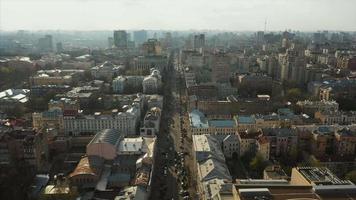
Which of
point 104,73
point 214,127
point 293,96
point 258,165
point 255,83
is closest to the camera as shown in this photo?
point 258,165

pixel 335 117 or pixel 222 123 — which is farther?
pixel 335 117

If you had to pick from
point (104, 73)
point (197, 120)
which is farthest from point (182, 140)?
point (104, 73)

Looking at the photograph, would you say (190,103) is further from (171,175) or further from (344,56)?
(344,56)

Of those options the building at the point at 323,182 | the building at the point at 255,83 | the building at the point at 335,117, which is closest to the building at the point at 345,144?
the building at the point at 335,117

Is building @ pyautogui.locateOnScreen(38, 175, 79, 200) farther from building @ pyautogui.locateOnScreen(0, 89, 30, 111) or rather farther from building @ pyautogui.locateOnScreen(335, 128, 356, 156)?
building @ pyautogui.locateOnScreen(0, 89, 30, 111)

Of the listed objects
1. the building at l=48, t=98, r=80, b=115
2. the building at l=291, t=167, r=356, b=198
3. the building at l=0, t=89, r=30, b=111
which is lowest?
the building at l=0, t=89, r=30, b=111

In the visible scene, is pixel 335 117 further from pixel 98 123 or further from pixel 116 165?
pixel 98 123

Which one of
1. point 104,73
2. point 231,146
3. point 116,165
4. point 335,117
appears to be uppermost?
point 104,73

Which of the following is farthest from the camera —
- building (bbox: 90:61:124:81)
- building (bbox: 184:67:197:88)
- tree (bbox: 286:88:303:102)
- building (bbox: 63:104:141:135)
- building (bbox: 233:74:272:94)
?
building (bbox: 90:61:124:81)

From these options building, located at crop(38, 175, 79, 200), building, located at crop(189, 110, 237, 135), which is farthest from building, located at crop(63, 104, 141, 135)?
building, located at crop(38, 175, 79, 200)

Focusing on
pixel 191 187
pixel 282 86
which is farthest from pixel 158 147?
pixel 282 86

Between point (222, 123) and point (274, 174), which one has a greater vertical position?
point (222, 123)
